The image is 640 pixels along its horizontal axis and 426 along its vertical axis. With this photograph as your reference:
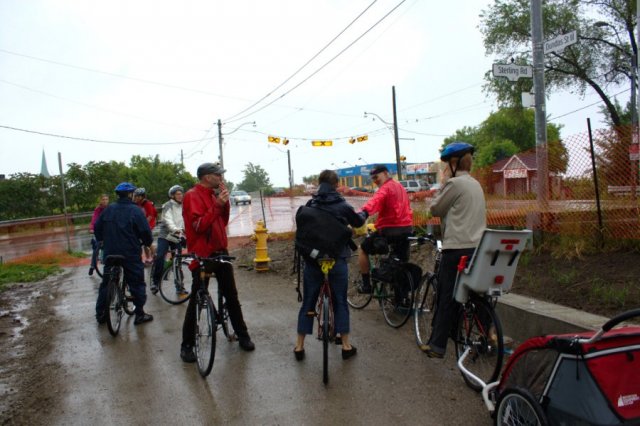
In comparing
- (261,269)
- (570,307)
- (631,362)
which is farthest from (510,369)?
(261,269)

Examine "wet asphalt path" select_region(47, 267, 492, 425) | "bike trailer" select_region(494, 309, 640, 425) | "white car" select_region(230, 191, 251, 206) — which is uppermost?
"white car" select_region(230, 191, 251, 206)

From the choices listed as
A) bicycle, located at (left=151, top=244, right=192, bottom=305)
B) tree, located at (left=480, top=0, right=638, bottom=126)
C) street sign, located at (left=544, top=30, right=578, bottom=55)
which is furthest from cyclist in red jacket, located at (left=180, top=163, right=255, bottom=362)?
tree, located at (left=480, top=0, right=638, bottom=126)

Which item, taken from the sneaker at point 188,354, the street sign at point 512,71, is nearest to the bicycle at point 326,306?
the sneaker at point 188,354

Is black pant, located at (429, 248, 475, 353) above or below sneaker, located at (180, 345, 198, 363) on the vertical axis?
above

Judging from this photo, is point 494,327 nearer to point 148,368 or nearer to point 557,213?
point 148,368

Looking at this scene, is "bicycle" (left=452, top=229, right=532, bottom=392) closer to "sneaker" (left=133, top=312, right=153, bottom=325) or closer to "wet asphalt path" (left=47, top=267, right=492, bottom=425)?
"wet asphalt path" (left=47, top=267, right=492, bottom=425)

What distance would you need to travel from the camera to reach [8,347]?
610 cm

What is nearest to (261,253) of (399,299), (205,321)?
(399,299)

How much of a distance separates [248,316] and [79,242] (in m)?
17.3

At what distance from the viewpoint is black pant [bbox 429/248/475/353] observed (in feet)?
13.7

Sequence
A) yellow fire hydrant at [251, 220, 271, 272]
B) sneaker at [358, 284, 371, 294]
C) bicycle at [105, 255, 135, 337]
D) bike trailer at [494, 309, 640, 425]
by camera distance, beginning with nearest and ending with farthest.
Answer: bike trailer at [494, 309, 640, 425], bicycle at [105, 255, 135, 337], sneaker at [358, 284, 371, 294], yellow fire hydrant at [251, 220, 271, 272]

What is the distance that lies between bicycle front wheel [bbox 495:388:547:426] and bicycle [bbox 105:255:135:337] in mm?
4795

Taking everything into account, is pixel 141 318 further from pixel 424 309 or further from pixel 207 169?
pixel 424 309

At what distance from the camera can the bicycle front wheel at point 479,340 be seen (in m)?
3.96
